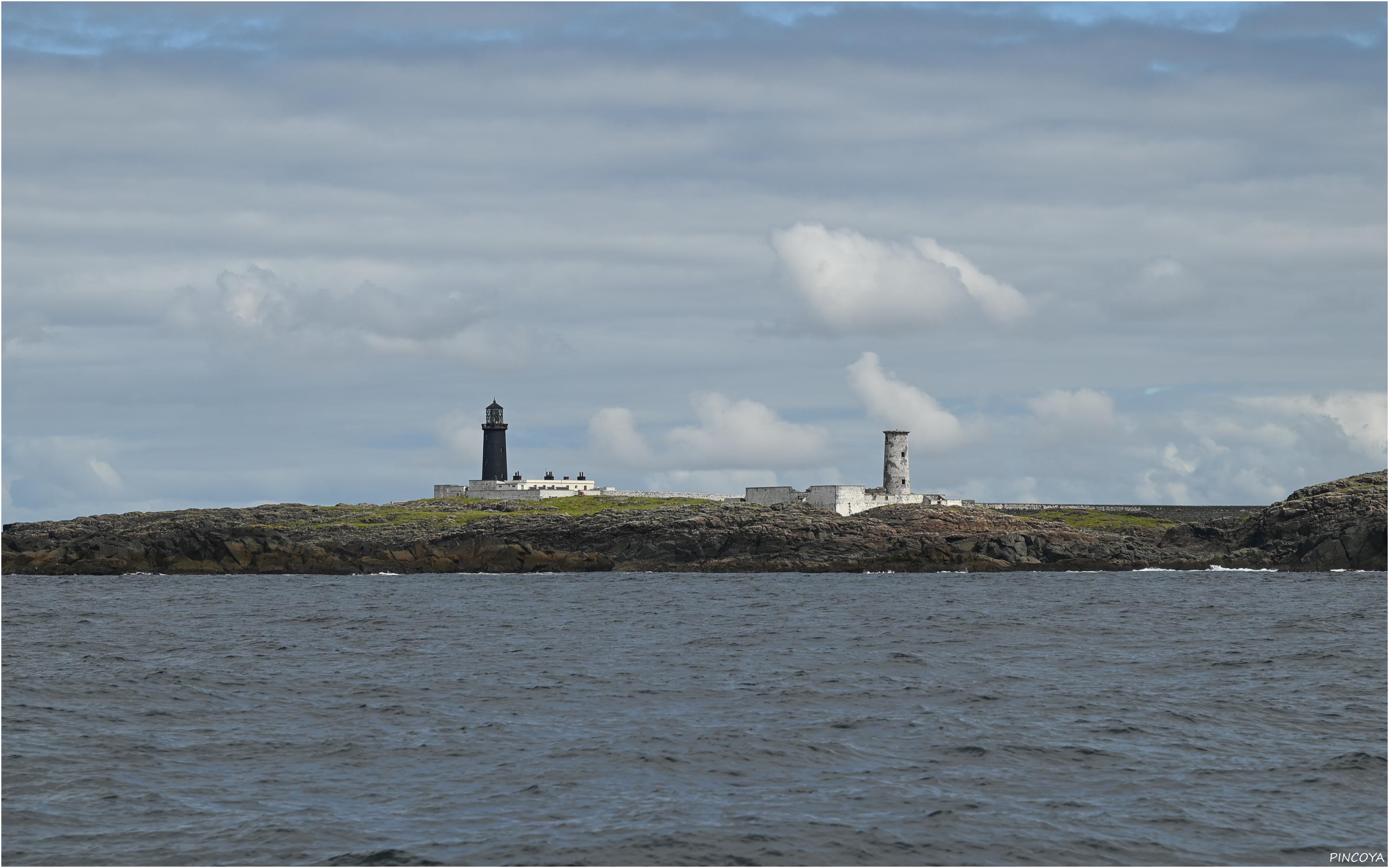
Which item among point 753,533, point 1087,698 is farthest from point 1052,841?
point 753,533

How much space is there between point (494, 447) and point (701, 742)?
117281mm

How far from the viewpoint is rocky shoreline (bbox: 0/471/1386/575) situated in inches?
3457

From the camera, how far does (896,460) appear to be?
4449 inches

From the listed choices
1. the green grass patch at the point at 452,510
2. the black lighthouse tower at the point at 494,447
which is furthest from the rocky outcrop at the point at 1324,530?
the black lighthouse tower at the point at 494,447

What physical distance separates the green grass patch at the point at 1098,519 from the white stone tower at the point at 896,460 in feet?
31.8

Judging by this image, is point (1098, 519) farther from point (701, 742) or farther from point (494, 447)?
point (701, 742)

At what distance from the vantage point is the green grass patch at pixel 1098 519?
10969 cm

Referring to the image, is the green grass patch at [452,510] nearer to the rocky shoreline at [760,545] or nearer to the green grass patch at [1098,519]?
the rocky shoreline at [760,545]

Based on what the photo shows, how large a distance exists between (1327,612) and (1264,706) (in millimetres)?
25383

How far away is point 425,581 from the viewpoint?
79000mm


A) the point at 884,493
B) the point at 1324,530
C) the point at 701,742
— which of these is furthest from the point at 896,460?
the point at 701,742

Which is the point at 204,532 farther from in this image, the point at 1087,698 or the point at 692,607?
the point at 1087,698

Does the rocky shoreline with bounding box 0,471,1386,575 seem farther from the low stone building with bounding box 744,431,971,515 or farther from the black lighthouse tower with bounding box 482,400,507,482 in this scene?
the black lighthouse tower with bounding box 482,400,507,482

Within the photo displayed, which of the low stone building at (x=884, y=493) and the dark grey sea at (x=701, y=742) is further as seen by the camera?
the low stone building at (x=884, y=493)
